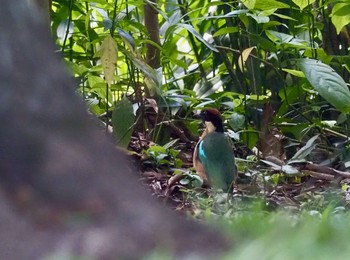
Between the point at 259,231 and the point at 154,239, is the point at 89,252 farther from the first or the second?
the point at 259,231

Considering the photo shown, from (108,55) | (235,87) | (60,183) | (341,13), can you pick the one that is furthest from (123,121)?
(60,183)

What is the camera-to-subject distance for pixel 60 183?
1354 millimetres

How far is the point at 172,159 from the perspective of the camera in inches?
206

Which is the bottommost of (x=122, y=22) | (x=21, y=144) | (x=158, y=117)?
(x=158, y=117)

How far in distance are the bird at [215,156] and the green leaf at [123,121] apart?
52 cm

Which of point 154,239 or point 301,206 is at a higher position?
point 154,239

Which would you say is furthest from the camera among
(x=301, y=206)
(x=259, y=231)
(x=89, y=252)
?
(x=301, y=206)

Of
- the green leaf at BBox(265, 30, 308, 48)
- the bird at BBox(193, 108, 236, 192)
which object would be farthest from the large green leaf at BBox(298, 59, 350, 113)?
the bird at BBox(193, 108, 236, 192)

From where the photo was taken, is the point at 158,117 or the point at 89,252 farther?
the point at 158,117

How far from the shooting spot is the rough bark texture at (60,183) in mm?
1299

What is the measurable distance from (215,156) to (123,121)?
0.61m

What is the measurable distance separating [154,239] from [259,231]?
0.43m

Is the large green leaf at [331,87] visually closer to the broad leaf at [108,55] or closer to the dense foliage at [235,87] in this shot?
the dense foliage at [235,87]

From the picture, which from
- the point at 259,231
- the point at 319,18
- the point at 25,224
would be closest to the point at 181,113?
the point at 319,18
